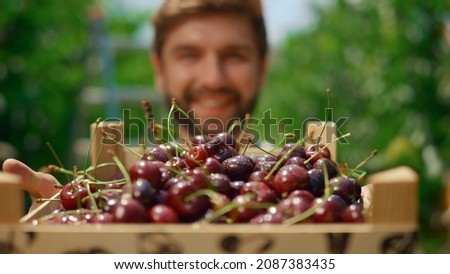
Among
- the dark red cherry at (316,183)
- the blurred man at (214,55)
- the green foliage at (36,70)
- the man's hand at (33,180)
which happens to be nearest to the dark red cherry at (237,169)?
the dark red cherry at (316,183)

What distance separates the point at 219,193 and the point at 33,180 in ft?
1.34

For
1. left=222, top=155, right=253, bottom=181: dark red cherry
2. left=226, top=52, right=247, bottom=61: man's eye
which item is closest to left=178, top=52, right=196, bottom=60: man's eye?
left=226, top=52, right=247, bottom=61: man's eye

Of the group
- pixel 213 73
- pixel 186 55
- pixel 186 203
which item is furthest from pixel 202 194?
pixel 186 55

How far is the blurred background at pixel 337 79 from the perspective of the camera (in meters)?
3.97

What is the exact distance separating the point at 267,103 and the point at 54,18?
2.03 meters

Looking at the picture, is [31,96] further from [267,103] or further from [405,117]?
[405,117]

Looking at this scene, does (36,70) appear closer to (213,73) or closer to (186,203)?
(213,73)

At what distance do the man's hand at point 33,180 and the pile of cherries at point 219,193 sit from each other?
0.14 m

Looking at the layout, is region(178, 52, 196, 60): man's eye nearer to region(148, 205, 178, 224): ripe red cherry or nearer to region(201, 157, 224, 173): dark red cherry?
region(201, 157, 224, 173): dark red cherry

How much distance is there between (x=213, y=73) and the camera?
2561mm

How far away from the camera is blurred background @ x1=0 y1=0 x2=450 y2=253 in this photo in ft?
13.0

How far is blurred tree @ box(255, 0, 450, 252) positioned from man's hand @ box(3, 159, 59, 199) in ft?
10.1

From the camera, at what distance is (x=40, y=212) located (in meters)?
0.98

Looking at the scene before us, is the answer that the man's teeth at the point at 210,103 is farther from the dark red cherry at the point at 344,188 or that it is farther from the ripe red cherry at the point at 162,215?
the ripe red cherry at the point at 162,215
